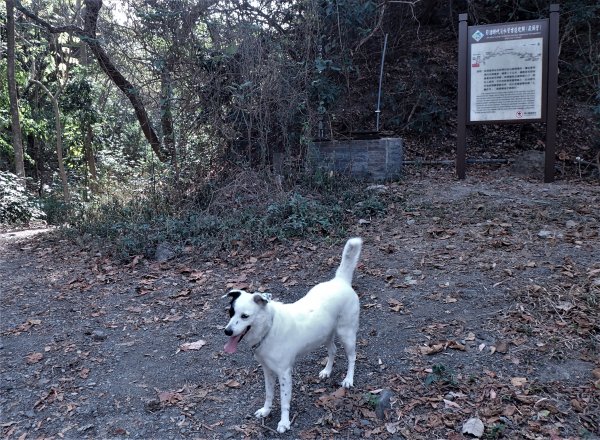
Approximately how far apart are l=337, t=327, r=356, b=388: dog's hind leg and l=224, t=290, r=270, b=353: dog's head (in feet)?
2.69

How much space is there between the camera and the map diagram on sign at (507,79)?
841cm

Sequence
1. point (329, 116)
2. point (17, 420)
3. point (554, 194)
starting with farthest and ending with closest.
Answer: point (329, 116), point (554, 194), point (17, 420)

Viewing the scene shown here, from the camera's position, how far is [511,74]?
8508 mm

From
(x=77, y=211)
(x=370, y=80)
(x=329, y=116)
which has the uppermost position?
A: (x=370, y=80)

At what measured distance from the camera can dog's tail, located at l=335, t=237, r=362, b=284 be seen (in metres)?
3.55

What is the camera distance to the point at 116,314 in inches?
199

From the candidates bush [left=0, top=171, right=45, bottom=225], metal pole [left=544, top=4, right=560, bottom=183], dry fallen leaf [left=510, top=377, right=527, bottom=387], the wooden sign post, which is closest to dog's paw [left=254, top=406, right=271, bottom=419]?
dry fallen leaf [left=510, top=377, right=527, bottom=387]

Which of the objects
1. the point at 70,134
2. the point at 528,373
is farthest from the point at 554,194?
the point at 70,134

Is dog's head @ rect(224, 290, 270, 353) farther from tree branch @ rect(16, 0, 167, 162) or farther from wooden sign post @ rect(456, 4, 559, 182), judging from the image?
wooden sign post @ rect(456, 4, 559, 182)

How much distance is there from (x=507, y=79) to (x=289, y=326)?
24.1 feet

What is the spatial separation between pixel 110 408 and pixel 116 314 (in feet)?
5.46

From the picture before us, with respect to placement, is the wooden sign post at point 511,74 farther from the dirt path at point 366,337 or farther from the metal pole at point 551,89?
the dirt path at point 366,337

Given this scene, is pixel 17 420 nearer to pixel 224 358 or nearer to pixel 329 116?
pixel 224 358

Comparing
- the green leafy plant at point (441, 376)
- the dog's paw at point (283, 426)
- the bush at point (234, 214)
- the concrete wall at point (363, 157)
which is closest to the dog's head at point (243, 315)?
the dog's paw at point (283, 426)
